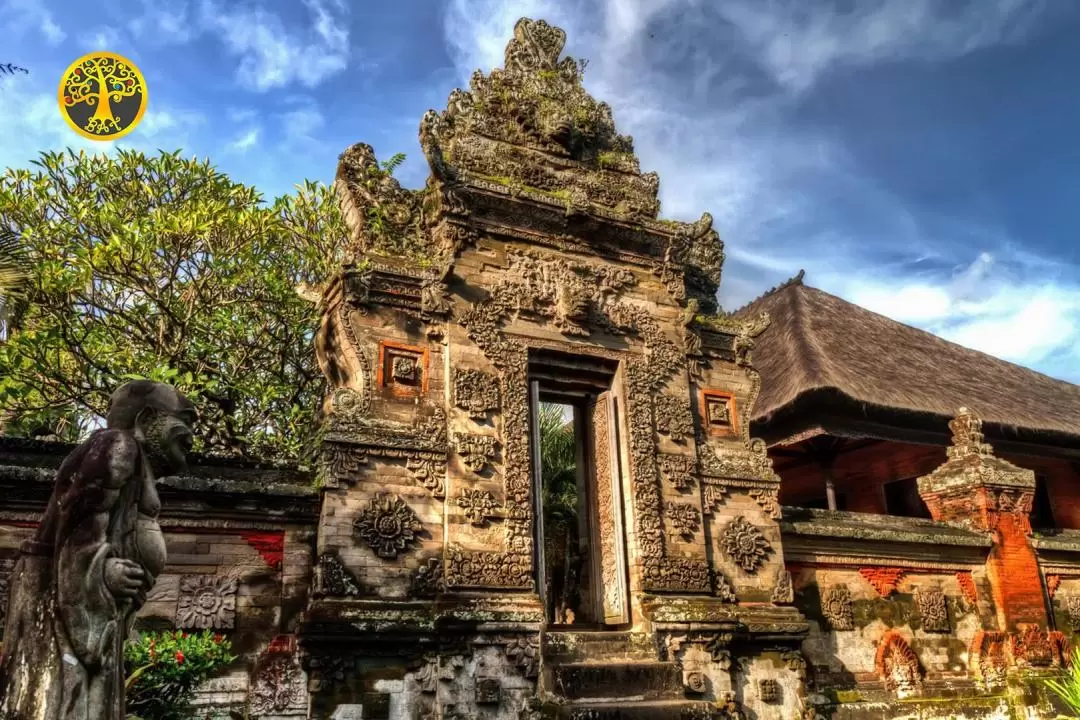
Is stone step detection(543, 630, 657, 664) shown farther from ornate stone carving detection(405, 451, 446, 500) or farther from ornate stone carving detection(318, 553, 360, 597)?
ornate stone carving detection(318, 553, 360, 597)

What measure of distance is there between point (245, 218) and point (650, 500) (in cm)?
634

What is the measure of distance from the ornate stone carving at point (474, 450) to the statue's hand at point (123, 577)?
Result: 15.6 ft

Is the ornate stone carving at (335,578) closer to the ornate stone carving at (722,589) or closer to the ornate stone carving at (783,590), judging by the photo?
the ornate stone carving at (722,589)

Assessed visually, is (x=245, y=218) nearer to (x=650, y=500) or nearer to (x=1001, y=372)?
(x=650, y=500)

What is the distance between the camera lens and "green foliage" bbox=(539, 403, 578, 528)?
62.6ft

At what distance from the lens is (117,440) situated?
183 inches

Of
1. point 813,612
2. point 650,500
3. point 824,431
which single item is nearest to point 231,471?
point 650,500

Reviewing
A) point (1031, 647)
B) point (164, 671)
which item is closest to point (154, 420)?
point (164, 671)

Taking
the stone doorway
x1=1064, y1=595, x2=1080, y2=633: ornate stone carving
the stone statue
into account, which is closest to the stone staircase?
the stone doorway

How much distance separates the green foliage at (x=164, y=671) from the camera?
6.54 meters

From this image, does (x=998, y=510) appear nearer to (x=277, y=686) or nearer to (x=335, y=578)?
(x=335, y=578)

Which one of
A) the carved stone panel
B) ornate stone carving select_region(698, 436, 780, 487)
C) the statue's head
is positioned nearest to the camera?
the statue's head

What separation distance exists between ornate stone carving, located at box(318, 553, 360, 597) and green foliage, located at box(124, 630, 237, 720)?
3.74 ft

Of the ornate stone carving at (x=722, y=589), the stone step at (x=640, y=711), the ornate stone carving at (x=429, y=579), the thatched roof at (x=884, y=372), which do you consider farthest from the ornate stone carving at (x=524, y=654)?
the thatched roof at (x=884, y=372)
